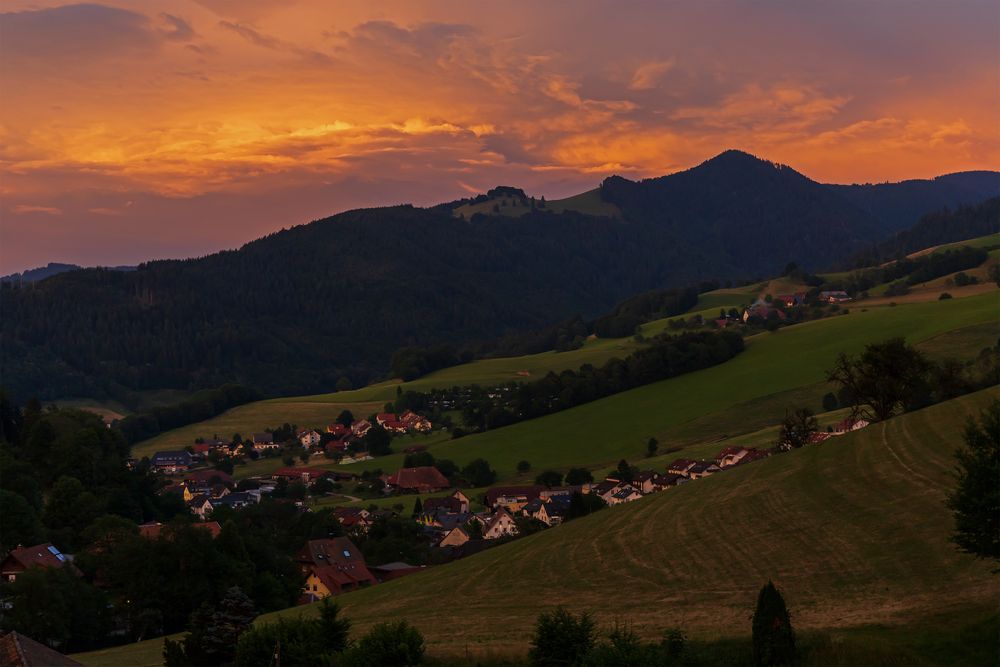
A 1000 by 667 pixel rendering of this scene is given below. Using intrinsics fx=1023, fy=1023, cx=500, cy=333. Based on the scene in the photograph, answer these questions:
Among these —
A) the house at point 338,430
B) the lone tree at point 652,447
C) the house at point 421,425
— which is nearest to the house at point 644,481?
the lone tree at point 652,447

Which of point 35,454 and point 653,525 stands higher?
point 35,454

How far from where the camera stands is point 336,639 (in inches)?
1139

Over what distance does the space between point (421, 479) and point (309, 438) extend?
152 feet

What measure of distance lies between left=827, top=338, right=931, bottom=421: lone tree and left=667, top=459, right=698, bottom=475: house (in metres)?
24.1

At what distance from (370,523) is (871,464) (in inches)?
2082

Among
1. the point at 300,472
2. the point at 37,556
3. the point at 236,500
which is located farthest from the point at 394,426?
the point at 37,556

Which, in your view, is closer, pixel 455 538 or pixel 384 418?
pixel 455 538

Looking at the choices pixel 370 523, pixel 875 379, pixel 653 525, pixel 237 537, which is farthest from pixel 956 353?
pixel 237 537

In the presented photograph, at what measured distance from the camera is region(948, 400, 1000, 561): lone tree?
23.9 meters

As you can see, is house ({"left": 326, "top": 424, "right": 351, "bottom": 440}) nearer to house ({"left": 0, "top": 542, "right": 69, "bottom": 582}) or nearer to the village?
the village

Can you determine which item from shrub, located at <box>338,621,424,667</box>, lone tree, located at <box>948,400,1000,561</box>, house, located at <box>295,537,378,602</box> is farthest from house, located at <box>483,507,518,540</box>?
lone tree, located at <box>948,400,1000,561</box>

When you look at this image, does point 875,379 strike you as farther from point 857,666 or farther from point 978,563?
point 857,666

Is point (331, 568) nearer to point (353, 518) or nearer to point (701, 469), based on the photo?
point (353, 518)

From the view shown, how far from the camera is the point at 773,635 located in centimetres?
2297
